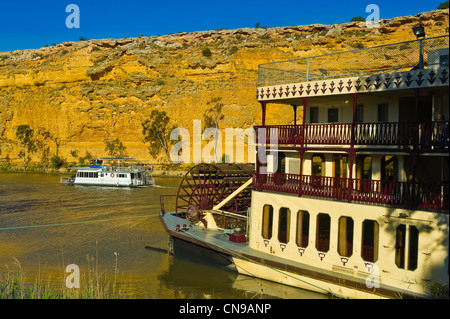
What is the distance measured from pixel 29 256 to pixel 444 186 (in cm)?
1644

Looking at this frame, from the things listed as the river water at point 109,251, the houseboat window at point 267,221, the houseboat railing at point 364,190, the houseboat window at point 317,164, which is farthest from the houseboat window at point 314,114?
the river water at point 109,251

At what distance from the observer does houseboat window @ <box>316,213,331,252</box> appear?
13227 mm

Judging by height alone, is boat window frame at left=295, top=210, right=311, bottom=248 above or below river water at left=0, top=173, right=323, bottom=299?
above

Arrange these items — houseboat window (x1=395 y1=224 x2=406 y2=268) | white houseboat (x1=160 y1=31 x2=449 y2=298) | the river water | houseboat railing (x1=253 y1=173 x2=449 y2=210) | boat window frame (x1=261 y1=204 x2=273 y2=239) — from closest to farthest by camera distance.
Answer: houseboat railing (x1=253 y1=173 x2=449 y2=210) → white houseboat (x1=160 y1=31 x2=449 y2=298) → houseboat window (x1=395 y1=224 x2=406 y2=268) → boat window frame (x1=261 y1=204 x2=273 y2=239) → the river water

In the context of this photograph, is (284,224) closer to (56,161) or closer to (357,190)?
(357,190)

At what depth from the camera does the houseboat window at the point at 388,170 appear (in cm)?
1303

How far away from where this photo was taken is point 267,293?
46.2 ft

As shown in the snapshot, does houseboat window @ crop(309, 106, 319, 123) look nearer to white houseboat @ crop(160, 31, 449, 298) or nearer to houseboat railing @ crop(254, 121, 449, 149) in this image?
white houseboat @ crop(160, 31, 449, 298)

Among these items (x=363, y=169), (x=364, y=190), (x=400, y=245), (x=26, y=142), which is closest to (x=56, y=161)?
(x=26, y=142)

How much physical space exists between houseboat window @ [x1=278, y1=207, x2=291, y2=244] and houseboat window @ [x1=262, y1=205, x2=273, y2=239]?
1.18 feet

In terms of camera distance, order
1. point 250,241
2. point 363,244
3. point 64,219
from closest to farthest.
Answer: point 363,244, point 250,241, point 64,219

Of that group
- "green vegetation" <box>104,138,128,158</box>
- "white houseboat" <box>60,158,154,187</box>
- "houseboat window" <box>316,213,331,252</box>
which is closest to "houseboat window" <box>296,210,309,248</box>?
"houseboat window" <box>316,213,331,252</box>

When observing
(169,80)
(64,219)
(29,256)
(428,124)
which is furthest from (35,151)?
(428,124)
